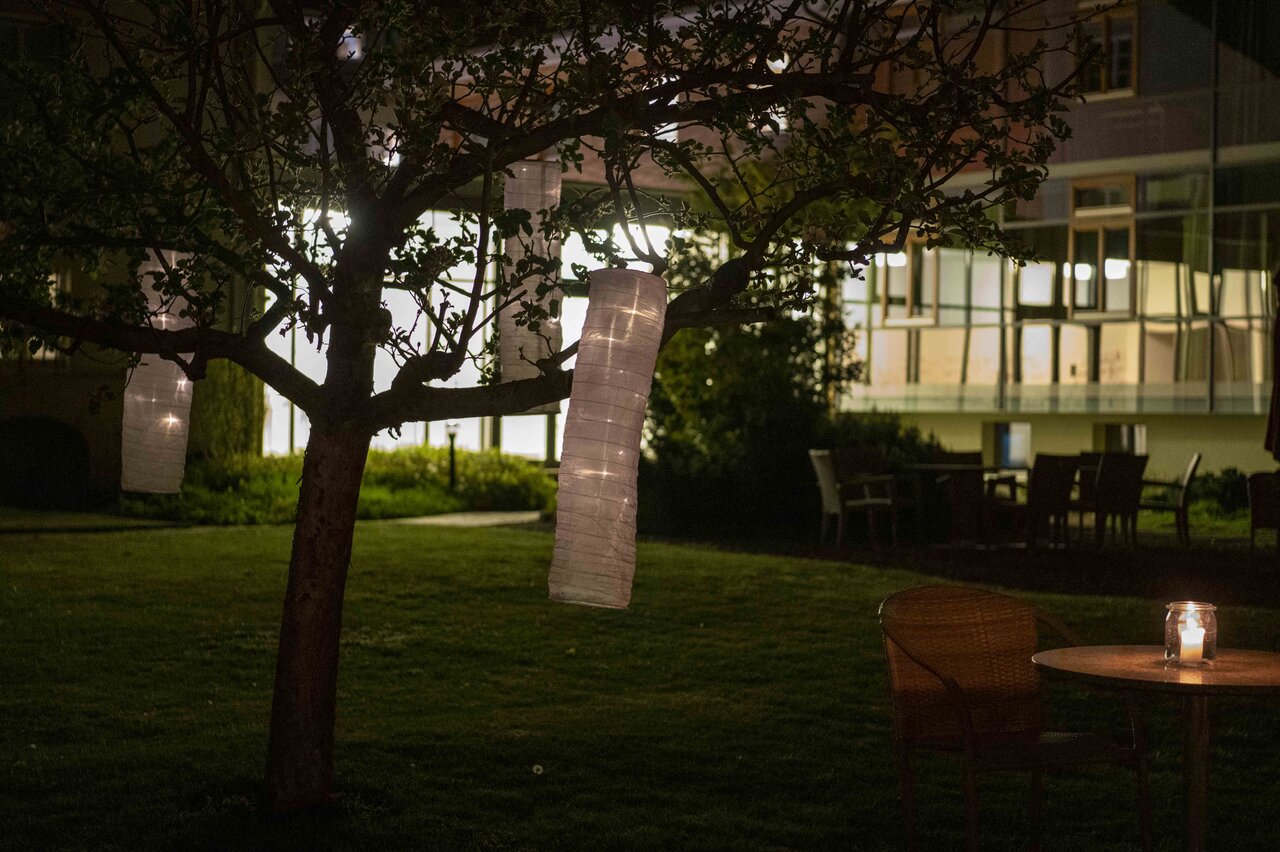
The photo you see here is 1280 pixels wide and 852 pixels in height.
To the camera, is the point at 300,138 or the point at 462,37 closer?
the point at 462,37

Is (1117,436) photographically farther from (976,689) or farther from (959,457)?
(976,689)

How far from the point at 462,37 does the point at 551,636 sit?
5228 mm

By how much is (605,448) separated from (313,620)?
73.2 inches

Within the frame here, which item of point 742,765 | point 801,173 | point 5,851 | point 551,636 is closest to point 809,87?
point 801,173

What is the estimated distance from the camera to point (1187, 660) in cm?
479

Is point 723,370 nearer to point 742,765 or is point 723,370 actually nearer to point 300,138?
point 742,765

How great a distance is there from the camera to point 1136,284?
822 inches

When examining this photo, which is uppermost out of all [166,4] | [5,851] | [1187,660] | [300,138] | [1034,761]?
[166,4]

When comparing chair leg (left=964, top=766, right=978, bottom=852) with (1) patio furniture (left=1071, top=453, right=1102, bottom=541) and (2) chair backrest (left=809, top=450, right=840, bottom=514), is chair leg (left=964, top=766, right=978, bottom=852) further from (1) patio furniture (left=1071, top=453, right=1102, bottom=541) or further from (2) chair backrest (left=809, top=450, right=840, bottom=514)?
(1) patio furniture (left=1071, top=453, right=1102, bottom=541)

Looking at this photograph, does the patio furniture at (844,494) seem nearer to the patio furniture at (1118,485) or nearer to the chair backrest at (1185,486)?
the patio furniture at (1118,485)

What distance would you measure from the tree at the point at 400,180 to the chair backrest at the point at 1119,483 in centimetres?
876

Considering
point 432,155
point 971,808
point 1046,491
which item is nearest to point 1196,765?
point 971,808

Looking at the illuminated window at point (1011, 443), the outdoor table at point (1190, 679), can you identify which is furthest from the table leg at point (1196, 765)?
the illuminated window at point (1011, 443)

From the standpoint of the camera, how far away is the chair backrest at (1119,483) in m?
14.2
